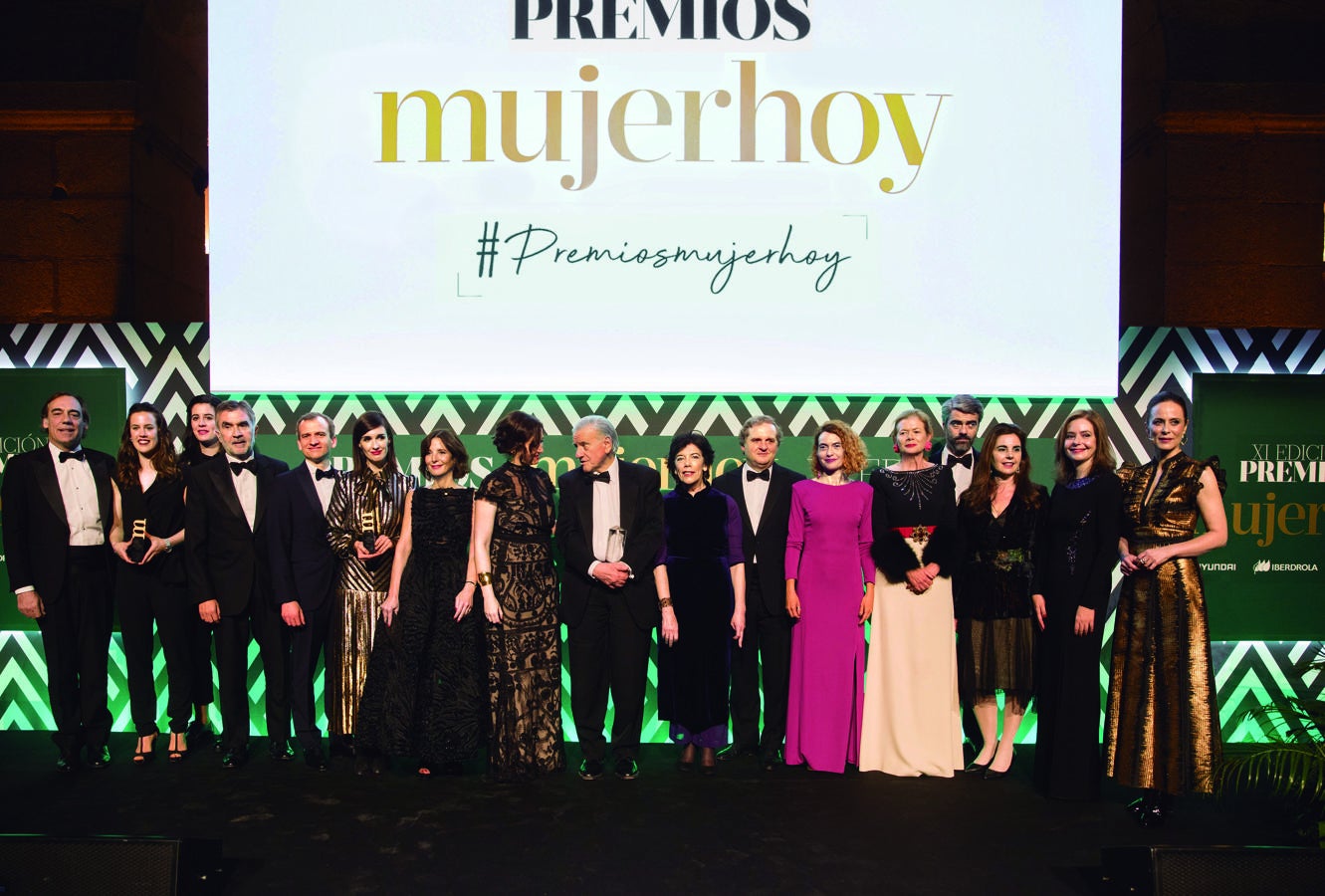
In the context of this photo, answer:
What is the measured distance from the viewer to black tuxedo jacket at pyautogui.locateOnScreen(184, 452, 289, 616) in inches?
169

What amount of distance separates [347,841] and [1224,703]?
456 cm

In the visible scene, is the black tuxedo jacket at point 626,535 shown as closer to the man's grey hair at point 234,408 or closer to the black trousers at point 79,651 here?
the man's grey hair at point 234,408

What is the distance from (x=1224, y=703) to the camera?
16.0 ft

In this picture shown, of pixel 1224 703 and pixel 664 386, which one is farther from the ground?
pixel 664 386

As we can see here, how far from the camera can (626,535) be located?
4191mm

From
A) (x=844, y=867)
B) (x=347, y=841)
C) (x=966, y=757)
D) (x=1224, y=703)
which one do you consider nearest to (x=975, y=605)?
(x=966, y=757)

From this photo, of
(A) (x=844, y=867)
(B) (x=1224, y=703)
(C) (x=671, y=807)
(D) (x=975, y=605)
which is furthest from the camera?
(B) (x=1224, y=703)

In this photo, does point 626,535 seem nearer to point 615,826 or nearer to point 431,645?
point 431,645

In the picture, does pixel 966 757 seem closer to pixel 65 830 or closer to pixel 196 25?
pixel 65 830

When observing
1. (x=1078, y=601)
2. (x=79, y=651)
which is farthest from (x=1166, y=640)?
(x=79, y=651)

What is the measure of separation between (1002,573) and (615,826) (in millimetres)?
2102

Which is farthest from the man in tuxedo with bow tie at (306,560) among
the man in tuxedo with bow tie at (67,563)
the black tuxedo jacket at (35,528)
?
the black tuxedo jacket at (35,528)

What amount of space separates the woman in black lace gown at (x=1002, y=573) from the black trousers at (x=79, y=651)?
424 centimetres

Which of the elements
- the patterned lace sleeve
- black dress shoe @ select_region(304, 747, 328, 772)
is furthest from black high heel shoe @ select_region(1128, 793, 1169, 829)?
black dress shoe @ select_region(304, 747, 328, 772)
